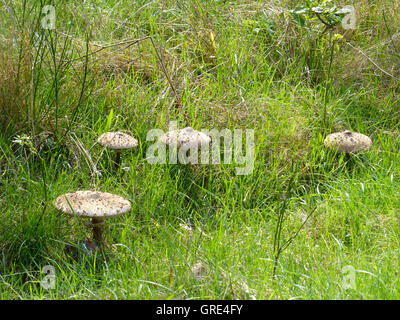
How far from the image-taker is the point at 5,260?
11.6 feet

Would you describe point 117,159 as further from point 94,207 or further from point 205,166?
point 94,207

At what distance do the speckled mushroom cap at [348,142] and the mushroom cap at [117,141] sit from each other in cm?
151

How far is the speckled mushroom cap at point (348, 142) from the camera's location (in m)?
4.56

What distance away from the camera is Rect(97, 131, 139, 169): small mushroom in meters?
4.32

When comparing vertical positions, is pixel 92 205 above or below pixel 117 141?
below

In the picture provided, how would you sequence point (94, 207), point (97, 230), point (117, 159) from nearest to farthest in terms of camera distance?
point (94, 207) < point (97, 230) < point (117, 159)

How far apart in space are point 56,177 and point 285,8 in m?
2.96

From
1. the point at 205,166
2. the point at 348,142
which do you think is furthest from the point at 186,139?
the point at 348,142

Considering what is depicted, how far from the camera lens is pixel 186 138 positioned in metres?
4.42

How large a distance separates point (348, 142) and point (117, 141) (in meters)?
1.74

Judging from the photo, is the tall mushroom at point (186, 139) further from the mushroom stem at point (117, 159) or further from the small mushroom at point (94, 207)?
the small mushroom at point (94, 207)

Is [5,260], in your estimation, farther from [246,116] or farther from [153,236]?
[246,116]

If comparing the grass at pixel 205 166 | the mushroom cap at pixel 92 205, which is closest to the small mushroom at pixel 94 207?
the mushroom cap at pixel 92 205
